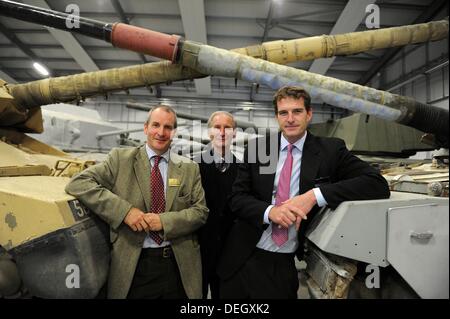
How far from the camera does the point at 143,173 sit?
90.5 inches

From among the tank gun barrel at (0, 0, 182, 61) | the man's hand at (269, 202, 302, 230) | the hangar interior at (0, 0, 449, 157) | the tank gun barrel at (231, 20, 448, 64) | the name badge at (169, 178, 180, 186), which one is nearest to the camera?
the man's hand at (269, 202, 302, 230)

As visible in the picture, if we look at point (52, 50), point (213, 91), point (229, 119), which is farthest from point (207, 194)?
point (213, 91)

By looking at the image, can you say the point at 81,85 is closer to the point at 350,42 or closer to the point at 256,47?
the point at 256,47

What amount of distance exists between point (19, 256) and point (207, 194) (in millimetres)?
1449

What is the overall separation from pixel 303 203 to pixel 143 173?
4.00 ft

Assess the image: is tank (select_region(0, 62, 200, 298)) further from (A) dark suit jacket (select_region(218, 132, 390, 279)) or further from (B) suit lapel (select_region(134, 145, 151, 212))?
(A) dark suit jacket (select_region(218, 132, 390, 279))

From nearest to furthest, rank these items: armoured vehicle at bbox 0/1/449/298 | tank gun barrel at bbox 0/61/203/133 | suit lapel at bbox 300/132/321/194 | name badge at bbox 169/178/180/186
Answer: armoured vehicle at bbox 0/1/449/298 → suit lapel at bbox 300/132/321/194 → name badge at bbox 169/178/180/186 → tank gun barrel at bbox 0/61/203/133

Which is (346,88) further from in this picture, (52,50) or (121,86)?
(52,50)

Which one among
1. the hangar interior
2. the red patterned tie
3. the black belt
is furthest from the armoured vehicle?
the hangar interior

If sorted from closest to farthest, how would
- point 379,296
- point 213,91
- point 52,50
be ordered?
point 379,296
point 52,50
point 213,91

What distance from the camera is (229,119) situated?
9.18ft

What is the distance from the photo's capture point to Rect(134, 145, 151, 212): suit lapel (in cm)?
225

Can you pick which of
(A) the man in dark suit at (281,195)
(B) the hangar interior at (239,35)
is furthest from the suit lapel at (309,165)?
(B) the hangar interior at (239,35)

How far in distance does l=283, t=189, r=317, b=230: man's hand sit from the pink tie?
0.19 meters
